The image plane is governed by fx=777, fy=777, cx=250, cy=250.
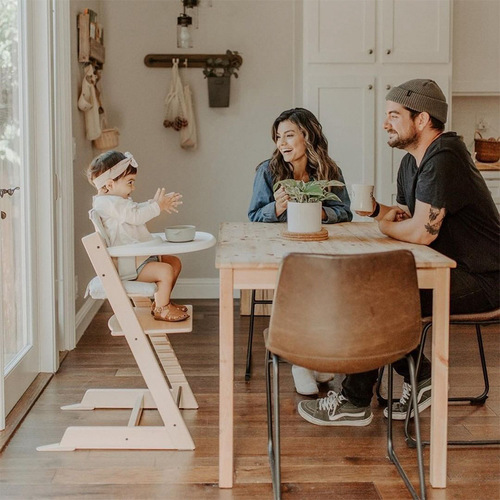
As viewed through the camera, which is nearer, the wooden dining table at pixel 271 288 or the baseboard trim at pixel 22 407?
the wooden dining table at pixel 271 288

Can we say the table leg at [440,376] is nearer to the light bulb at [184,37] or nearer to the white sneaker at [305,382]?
the white sneaker at [305,382]

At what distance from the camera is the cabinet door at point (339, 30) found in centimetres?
471

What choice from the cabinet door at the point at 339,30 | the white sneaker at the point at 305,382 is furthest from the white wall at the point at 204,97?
the white sneaker at the point at 305,382

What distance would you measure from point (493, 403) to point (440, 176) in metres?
1.11

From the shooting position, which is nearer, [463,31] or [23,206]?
[23,206]

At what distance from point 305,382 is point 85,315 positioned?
1.69 meters

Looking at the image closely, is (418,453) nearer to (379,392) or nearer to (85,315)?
(379,392)

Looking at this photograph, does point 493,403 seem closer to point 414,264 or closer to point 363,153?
point 414,264

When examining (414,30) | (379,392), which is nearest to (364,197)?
(379,392)

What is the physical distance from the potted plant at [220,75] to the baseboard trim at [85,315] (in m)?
1.53

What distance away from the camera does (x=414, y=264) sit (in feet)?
7.18

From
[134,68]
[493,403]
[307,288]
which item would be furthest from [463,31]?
[307,288]

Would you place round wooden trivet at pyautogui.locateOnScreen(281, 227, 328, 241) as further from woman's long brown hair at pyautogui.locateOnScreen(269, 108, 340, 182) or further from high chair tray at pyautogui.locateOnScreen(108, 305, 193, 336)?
woman's long brown hair at pyautogui.locateOnScreen(269, 108, 340, 182)

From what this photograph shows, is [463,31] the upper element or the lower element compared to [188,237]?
upper
